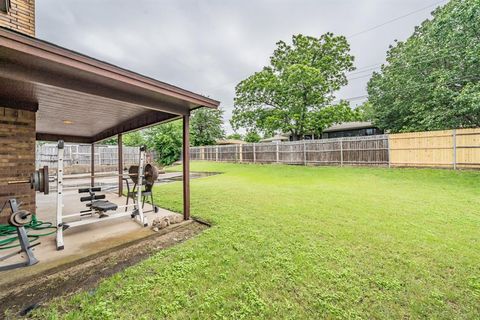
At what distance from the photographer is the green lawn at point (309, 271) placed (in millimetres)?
1735

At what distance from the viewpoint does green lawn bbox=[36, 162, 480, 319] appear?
5.69 ft

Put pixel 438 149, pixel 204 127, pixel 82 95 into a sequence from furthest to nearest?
pixel 204 127, pixel 438 149, pixel 82 95

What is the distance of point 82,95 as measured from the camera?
327cm

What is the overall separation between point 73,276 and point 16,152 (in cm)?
323

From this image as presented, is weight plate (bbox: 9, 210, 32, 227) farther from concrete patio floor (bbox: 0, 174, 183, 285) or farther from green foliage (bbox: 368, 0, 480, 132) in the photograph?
green foliage (bbox: 368, 0, 480, 132)

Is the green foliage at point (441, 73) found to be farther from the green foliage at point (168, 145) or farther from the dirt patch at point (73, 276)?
the green foliage at point (168, 145)

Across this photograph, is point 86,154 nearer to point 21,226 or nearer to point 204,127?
point 204,127

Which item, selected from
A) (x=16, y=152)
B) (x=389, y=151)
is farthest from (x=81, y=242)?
(x=389, y=151)

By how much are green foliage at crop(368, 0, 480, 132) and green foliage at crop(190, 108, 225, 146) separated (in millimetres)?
18849

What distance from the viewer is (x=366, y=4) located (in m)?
9.87

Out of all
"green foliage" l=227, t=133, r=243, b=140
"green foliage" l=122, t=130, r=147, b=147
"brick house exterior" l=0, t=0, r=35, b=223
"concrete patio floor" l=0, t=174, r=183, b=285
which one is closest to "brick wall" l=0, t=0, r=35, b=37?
"brick house exterior" l=0, t=0, r=35, b=223

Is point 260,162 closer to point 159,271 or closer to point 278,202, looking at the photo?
point 278,202

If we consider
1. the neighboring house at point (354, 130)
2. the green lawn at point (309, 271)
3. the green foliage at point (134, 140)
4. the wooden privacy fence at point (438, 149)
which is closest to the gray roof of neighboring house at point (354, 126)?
the neighboring house at point (354, 130)

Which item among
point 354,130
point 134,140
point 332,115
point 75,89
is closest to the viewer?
point 75,89
